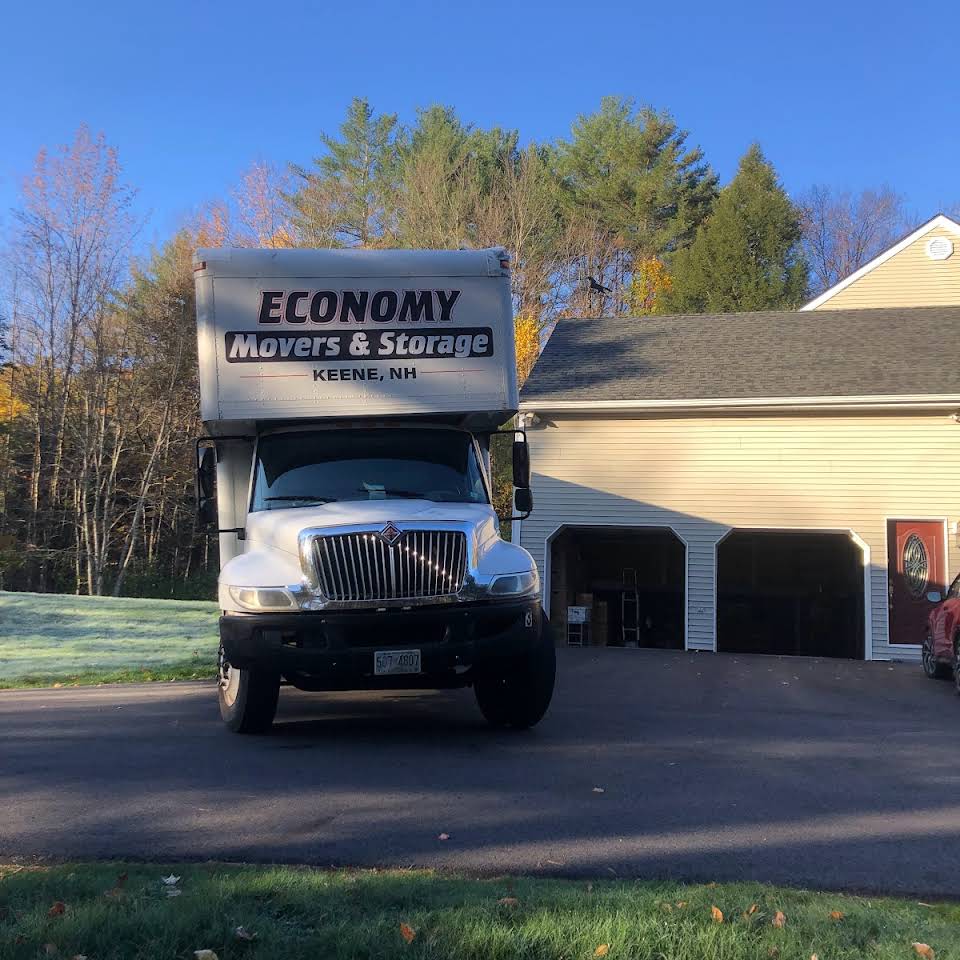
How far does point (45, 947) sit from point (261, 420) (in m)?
5.56

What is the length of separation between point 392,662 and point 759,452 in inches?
511

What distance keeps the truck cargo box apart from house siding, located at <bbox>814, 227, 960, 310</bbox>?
1834cm

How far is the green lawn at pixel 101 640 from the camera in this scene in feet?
45.2

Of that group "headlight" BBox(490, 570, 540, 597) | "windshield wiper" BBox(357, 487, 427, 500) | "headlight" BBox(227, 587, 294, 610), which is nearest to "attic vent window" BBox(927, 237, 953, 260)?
"windshield wiper" BBox(357, 487, 427, 500)

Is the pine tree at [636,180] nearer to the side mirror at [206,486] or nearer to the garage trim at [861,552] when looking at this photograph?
the garage trim at [861,552]

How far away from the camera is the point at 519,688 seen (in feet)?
27.2

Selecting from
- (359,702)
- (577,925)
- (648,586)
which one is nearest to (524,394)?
(648,586)

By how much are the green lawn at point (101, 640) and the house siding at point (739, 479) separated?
6374 millimetres

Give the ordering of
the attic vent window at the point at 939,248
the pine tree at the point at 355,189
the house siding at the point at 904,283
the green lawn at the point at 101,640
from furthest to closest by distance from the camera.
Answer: the pine tree at the point at 355,189 < the house siding at the point at 904,283 < the attic vent window at the point at 939,248 < the green lawn at the point at 101,640

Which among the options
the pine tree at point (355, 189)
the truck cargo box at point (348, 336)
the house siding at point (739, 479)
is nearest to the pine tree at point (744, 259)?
the pine tree at point (355, 189)

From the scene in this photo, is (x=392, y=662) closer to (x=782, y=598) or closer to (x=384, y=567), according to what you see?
(x=384, y=567)

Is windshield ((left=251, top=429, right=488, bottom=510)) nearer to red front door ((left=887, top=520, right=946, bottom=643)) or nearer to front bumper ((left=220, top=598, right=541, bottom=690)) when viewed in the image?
front bumper ((left=220, top=598, right=541, bottom=690))

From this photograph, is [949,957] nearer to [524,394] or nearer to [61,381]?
[524,394]

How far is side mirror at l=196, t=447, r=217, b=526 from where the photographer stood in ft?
30.0
